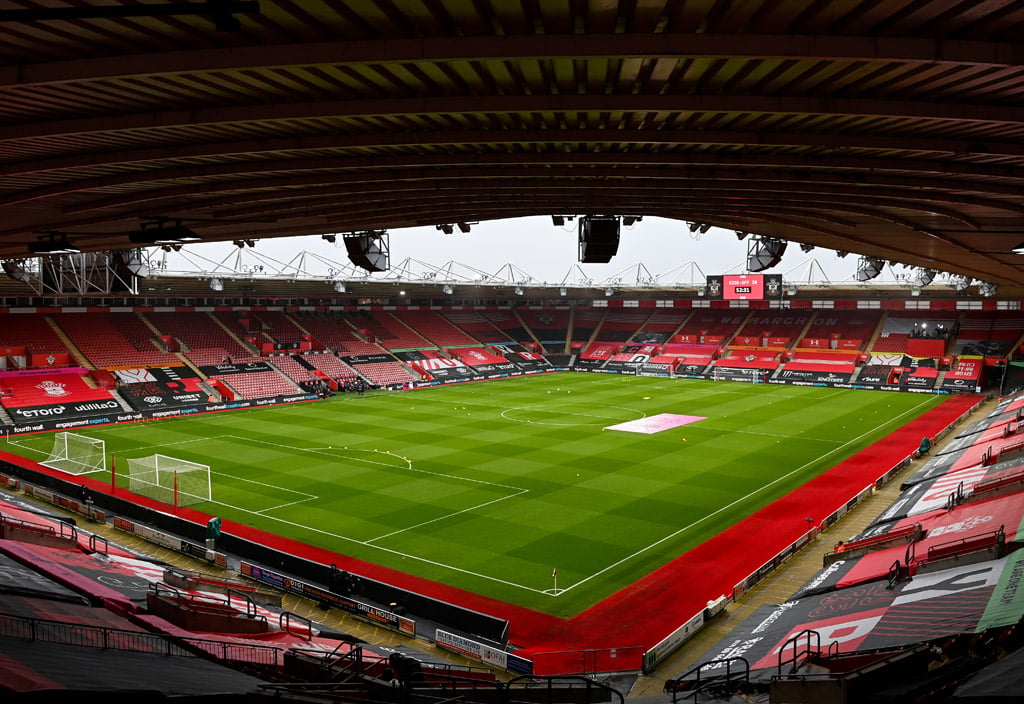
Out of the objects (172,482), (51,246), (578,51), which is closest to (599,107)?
(578,51)

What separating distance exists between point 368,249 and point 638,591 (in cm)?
1218

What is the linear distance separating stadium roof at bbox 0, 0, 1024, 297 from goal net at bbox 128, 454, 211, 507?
14.6 meters

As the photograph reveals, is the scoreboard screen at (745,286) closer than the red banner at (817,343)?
Yes

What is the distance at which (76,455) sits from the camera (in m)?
34.7

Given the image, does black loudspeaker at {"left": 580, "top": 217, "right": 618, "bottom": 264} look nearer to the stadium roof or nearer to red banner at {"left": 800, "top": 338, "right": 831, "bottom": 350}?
the stadium roof

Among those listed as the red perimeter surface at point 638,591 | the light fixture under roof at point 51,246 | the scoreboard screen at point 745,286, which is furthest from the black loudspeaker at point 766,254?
the scoreboard screen at point 745,286

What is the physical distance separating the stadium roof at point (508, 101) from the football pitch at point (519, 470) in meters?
11.4

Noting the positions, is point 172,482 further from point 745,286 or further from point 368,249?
point 745,286

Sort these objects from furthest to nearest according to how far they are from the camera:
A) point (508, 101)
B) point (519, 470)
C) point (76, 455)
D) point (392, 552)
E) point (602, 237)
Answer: point (76, 455) → point (519, 470) → point (392, 552) → point (602, 237) → point (508, 101)

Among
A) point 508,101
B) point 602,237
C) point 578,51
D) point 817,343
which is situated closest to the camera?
point 578,51

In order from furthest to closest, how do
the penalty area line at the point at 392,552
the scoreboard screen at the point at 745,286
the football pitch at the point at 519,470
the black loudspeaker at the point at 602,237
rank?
the scoreboard screen at the point at 745,286 → the football pitch at the point at 519,470 → the penalty area line at the point at 392,552 → the black loudspeaker at the point at 602,237

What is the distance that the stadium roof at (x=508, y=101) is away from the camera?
6492 millimetres

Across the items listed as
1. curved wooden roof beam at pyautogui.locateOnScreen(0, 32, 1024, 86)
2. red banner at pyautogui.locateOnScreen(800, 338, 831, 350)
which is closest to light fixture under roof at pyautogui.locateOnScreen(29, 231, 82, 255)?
curved wooden roof beam at pyautogui.locateOnScreen(0, 32, 1024, 86)

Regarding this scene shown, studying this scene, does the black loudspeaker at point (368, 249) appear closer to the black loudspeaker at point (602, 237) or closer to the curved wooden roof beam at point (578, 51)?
the black loudspeaker at point (602, 237)
